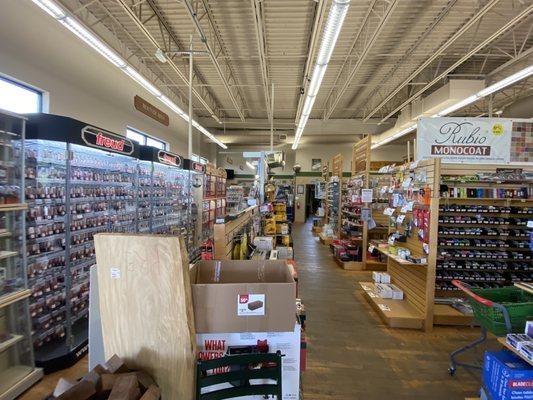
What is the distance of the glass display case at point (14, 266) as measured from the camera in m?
2.78

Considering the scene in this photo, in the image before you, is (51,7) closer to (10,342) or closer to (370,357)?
(10,342)

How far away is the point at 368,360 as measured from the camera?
11.1 ft

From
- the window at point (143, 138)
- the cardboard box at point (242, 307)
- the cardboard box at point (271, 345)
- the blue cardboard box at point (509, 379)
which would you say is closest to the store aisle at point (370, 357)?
the blue cardboard box at point (509, 379)

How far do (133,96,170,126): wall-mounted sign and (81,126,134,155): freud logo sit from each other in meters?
4.18

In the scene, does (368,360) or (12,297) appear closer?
(12,297)

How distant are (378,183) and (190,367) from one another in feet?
25.3

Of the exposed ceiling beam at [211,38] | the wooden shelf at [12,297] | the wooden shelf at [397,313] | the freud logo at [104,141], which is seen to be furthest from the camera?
the exposed ceiling beam at [211,38]

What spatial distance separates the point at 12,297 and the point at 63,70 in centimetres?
442

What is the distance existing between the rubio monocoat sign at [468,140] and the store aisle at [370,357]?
2.41 metres

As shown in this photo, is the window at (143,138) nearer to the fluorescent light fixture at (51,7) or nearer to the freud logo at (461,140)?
the fluorescent light fixture at (51,7)

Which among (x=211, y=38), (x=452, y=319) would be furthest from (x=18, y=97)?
(x=452, y=319)

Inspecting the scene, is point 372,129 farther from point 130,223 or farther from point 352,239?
point 130,223

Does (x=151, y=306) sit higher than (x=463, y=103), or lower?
lower

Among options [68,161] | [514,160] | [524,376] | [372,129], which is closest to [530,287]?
[524,376]
